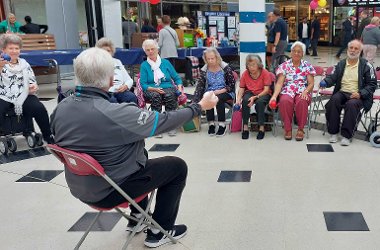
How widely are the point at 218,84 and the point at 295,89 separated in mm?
894

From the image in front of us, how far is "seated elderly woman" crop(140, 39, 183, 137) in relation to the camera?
477cm

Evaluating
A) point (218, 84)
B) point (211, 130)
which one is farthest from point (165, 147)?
point (218, 84)

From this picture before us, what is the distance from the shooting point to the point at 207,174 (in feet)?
11.6

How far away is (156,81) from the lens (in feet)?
15.9

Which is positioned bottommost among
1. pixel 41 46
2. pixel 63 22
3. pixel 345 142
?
pixel 345 142

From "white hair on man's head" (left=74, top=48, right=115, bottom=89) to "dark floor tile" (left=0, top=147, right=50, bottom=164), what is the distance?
8.57 feet

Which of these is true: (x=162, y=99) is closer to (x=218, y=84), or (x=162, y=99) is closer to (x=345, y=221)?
(x=218, y=84)

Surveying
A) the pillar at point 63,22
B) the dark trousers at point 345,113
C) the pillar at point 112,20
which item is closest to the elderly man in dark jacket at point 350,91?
the dark trousers at point 345,113

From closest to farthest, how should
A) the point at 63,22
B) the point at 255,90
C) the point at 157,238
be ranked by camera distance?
the point at 157,238 < the point at 255,90 < the point at 63,22

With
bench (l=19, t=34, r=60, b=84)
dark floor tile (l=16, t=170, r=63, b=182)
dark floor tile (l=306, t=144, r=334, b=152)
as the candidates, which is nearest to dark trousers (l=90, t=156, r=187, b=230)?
dark floor tile (l=16, t=170, r=63, b=182)

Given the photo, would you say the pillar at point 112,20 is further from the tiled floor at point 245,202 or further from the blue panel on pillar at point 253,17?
the tiled floor at point 245,202

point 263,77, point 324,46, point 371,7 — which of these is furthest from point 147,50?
point 324,46

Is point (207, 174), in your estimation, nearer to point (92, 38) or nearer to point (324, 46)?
point (92, 38)

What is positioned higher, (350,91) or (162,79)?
(162,79)
